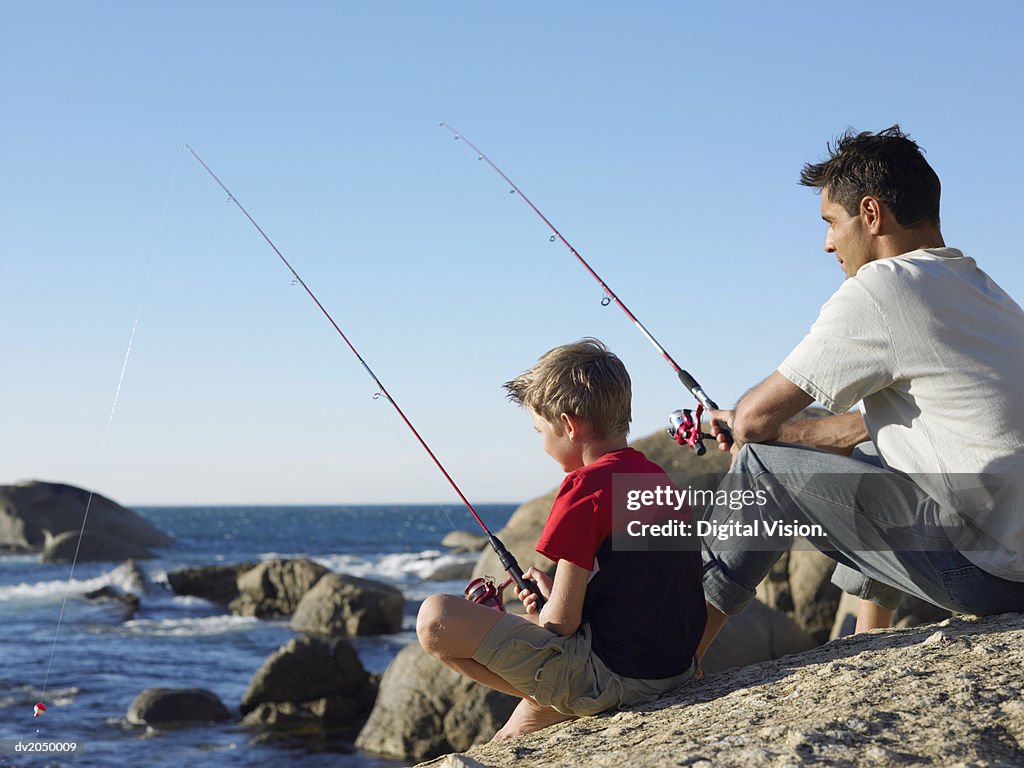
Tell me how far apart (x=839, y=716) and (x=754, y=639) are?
5.18 meters

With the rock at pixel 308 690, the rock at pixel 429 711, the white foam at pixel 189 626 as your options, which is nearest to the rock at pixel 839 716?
the rock at pixel 429 711

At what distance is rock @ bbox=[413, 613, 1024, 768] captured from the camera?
92.7 inches

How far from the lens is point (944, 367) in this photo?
2.83 meters

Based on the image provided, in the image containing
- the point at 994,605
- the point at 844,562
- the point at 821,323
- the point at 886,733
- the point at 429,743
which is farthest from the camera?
the point at 429,743

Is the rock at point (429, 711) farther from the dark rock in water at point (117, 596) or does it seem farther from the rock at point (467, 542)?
the rock at point (467, 542)

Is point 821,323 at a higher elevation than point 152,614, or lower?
higher

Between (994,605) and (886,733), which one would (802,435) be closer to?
(994,605)

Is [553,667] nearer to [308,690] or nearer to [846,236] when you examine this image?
[846,236]

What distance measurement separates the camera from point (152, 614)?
17.9 meters

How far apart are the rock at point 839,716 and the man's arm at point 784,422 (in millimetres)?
638

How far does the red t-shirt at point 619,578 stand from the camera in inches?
115

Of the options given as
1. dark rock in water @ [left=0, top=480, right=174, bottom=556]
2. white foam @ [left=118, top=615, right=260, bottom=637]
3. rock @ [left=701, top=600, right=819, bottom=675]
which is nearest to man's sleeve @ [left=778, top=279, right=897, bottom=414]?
rock @ [left=701, top=600, right=819, bottom=675]

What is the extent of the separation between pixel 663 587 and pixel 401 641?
35.8ft

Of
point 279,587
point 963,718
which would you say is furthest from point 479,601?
point 279,587
